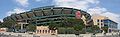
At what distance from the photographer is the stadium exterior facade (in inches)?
6152

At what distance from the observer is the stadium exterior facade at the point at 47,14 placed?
15625 cm

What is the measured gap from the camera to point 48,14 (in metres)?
161

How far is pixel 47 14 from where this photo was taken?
16188 cm

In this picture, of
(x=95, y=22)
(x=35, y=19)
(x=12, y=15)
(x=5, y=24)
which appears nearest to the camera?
(x=5, y=24)

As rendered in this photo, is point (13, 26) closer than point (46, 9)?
Yes

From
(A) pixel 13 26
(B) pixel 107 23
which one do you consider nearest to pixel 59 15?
(B) pixel 107 23

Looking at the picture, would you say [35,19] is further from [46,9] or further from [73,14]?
[73,14]

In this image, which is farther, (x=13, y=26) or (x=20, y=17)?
(x=20, y=17)

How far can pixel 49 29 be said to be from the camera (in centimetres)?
12100

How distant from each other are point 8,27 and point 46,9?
108ft

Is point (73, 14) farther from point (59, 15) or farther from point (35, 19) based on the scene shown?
point (35, 19)

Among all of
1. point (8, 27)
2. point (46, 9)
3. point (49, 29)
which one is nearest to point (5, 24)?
point (8, 27)

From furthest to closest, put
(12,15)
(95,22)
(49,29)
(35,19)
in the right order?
(12,15) < (35,19) < (95,22) < (49,29)

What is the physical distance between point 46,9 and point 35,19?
9.24 meters
